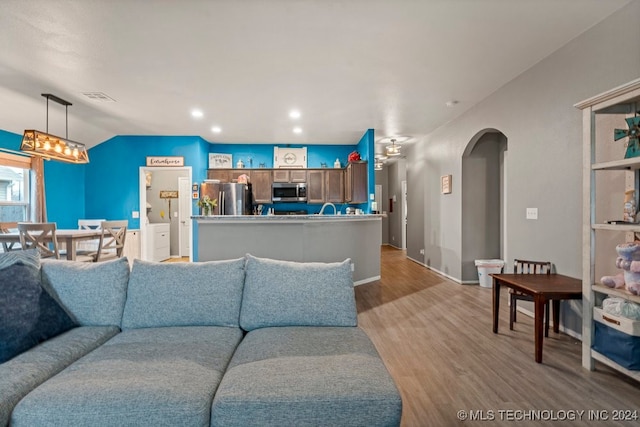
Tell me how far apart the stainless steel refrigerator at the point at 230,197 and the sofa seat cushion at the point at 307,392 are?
4.42m

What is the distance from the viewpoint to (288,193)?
7207 mm

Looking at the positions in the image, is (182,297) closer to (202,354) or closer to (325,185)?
(202,354)

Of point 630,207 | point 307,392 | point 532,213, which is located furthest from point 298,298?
point 532,213

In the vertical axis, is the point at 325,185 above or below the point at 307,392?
above

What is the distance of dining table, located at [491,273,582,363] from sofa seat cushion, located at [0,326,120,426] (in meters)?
2.87

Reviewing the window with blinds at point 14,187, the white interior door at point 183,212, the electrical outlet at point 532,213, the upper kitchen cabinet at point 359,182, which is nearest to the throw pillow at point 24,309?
the electrical outlet at point 532,213

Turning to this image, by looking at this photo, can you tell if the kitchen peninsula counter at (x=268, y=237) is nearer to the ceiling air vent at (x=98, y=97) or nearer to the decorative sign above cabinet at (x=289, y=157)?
the ceiling air vent at (x=98, y=97)

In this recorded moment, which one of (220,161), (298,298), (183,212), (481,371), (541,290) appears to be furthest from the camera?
(183,212)

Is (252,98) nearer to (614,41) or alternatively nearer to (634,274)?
(614,41)

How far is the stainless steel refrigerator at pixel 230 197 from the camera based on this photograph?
5.71 metres

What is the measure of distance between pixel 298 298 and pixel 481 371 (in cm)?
147

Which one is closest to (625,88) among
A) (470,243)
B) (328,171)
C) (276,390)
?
(276,390)

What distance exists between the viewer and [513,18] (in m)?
2.56

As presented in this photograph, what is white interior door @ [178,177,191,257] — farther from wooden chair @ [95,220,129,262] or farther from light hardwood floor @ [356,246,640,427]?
light hardwood floor @ [356,246,640,427]
